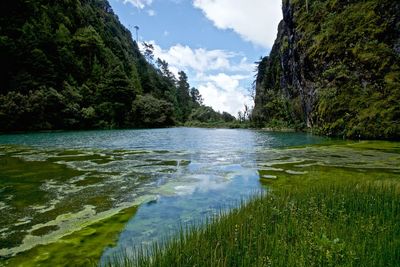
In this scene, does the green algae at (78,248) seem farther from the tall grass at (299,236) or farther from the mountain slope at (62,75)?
the mountain slope at (62,75)

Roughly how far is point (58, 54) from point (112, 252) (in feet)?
183

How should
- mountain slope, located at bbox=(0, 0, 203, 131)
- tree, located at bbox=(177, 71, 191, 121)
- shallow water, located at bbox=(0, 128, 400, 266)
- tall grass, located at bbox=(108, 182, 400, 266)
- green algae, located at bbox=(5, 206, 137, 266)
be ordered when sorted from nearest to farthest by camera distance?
tall grass, located at bbox=(108, 182, 400, 266)
green algae, located at bbox=(5, 206, 137, 266)
shallow water, located at bbox=(0, 128, 400, 266)
mountain slope, located at bbox=(0, 0, 203, 131)
tree, located at bbox=(177, 71, 191, 121)

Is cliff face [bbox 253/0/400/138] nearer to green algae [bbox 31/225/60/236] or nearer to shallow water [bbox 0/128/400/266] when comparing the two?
shallow water [bbox 0/128/400/266]

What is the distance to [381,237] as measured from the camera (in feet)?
12.7

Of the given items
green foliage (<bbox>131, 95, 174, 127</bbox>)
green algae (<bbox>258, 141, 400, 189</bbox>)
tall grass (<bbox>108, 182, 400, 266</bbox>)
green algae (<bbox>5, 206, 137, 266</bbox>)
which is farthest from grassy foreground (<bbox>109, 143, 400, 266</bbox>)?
green foliage (<bbox>131, 95, 174, 127</bbox>)

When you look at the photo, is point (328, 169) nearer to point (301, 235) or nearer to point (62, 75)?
point (301, 235)

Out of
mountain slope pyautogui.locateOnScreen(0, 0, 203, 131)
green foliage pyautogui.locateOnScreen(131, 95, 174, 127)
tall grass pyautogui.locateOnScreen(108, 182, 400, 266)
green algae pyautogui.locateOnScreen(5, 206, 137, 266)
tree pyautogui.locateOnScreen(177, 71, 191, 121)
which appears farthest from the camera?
tree pyautogui.locateOnScreen(177, 71, 191, 121)

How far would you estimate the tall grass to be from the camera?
3.39 meters

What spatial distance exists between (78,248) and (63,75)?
53.8m

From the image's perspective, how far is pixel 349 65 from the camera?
28.4 meters

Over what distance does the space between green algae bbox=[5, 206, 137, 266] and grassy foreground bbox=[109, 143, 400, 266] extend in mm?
592

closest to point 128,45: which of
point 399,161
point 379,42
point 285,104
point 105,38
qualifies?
point 105,38

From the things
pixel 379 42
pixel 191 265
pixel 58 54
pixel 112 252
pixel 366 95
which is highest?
pixel 58 54

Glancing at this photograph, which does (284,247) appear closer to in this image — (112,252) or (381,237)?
(381,237)
